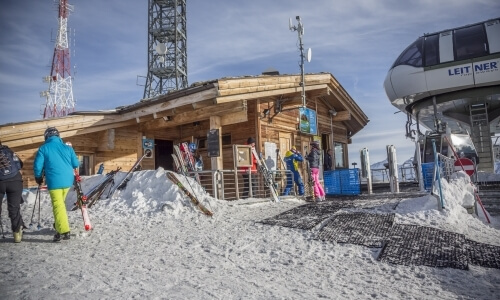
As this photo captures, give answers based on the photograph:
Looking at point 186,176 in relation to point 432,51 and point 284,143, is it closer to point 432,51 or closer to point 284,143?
point 284,143

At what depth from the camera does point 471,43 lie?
1545cm

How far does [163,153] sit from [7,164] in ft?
30.0

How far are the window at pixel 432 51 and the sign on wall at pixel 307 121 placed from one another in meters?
8.41

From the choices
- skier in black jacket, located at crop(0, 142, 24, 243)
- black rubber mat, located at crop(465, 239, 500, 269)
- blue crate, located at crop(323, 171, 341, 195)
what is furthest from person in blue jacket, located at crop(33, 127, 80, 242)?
blue crate, located at crop(323, 171, 341, 195)

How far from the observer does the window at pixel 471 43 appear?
49.9 feet

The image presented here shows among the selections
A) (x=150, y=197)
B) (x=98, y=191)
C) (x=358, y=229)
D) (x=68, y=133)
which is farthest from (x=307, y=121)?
(x=68, y=133)

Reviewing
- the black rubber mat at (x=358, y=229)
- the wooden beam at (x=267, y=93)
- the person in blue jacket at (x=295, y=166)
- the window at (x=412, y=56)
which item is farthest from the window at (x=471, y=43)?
the black rubber mat at (x=358, y=229)

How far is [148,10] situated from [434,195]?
32215 millimetres

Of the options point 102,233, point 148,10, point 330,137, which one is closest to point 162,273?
point 102,233

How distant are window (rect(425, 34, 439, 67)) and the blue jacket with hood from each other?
1804 centimetres

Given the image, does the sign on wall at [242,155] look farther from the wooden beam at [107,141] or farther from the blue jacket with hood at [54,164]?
the wooden beam at [107,141]

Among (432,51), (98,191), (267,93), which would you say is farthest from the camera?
(432,51)

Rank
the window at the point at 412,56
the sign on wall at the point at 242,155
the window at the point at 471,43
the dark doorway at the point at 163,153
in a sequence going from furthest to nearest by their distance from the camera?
the window at the point at 412,56, the window at the point at 471,43, the dark doorway at the point at 163,153, the sign on wall at the point at 242,155

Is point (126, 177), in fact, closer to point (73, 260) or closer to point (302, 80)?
point (73, 260)
